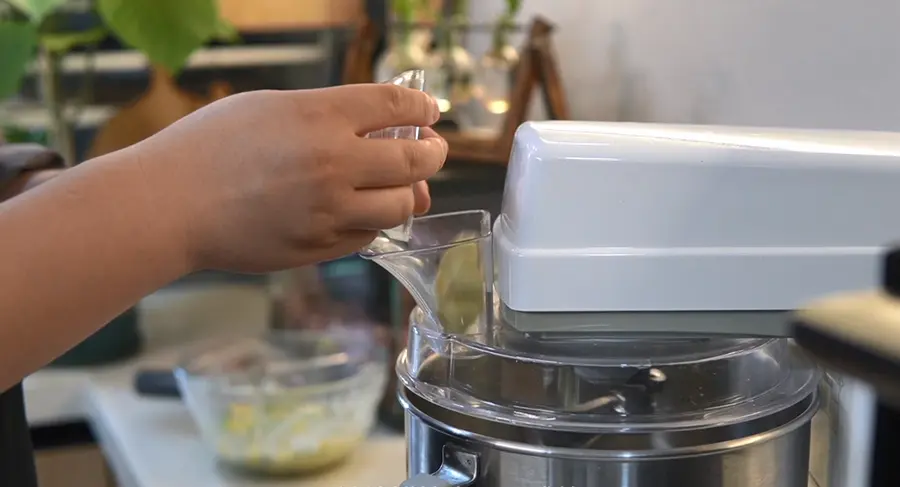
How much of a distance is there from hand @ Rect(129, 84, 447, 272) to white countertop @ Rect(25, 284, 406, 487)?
1.40 ft

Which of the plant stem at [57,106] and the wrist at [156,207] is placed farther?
the plant stem at [57,106]

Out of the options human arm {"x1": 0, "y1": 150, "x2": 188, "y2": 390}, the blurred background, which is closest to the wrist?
human arm {"x1": 0, "y1": 150, "x2": 188, "y2": 390}

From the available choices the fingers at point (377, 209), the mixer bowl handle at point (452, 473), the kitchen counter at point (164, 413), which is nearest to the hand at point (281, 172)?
the fingers at point (377, 209)

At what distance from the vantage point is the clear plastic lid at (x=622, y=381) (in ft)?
1.30

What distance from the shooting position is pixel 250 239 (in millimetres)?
433

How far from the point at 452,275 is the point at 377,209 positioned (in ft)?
0.16

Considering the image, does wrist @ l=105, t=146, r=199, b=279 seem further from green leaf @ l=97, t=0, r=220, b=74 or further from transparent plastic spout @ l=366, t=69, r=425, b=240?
green leaf @ l=97, t=0, r=220, b=74

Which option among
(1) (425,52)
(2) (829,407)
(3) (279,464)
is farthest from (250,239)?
(1) (425,52)

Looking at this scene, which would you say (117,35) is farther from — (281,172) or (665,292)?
(665,292)

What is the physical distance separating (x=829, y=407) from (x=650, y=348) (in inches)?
4.3

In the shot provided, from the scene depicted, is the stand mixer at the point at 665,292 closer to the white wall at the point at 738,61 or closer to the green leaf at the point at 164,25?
the white wall at the point at 738,61

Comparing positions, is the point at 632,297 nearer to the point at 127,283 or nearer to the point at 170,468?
the point at 127,283

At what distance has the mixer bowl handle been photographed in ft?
1.31

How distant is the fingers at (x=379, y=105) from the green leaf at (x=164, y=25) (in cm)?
71
